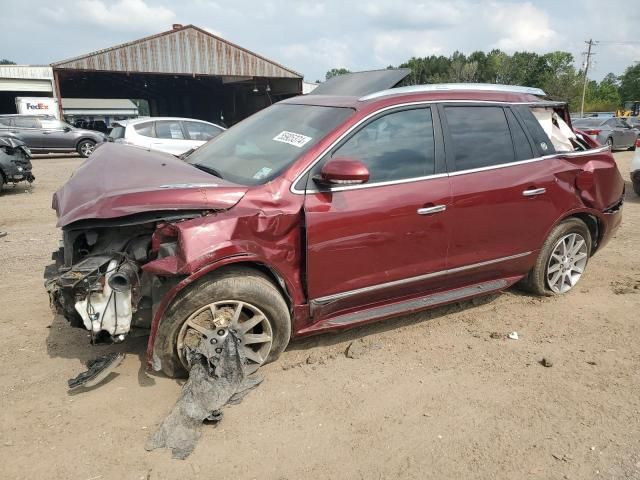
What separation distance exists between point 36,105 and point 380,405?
27358mm

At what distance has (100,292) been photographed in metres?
2.90

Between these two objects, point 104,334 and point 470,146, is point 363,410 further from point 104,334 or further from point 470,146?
point 470,146

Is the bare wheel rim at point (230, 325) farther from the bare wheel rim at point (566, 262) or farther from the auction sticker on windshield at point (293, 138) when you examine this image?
the bare wheel rim at point (566, 262)

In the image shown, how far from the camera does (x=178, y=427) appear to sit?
2707 mm

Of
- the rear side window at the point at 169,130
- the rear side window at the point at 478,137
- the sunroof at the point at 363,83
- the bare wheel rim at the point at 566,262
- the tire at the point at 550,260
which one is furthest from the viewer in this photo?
the rear side window at the point at 169,130

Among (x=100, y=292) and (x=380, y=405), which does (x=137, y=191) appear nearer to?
(x=100, y=292)

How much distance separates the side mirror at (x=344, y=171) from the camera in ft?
9.96

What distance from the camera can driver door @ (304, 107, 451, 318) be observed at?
320cm

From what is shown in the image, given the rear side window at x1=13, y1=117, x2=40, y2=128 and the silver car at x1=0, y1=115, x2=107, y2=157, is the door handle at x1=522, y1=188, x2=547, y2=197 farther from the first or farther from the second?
the rear side window at x1=13, y1=117, x2=40, y2=128

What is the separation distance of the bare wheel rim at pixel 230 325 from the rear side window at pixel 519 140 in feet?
8.23

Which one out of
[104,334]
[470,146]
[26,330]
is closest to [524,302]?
[470,146]

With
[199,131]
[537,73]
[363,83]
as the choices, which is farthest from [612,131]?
[537,73]

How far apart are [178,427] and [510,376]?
2.19 meters

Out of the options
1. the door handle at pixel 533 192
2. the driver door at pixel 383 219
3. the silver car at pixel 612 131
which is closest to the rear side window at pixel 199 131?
the driver door at pixel 383 219
